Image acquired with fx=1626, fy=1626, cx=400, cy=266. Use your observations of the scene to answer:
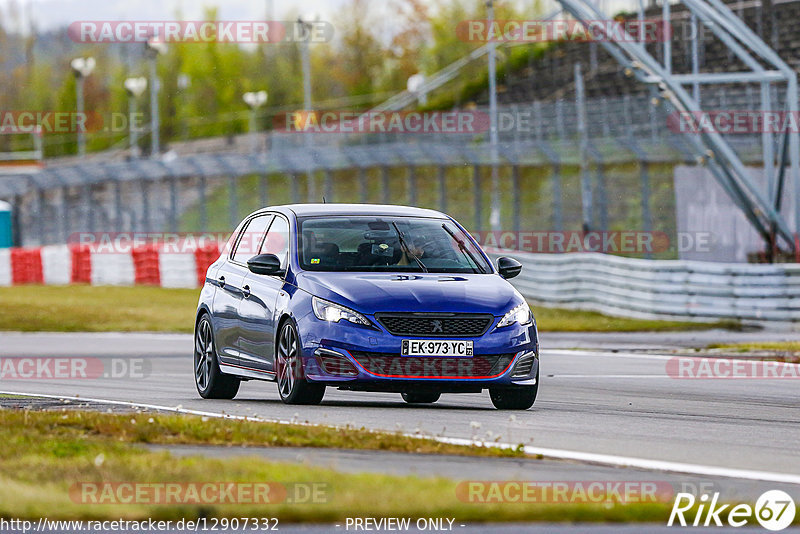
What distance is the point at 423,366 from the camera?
11.0 metres

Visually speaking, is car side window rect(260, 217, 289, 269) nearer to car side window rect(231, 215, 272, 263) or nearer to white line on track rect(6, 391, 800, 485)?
car side window rect(231, 215, 272, 263)

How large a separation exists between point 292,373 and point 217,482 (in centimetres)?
429

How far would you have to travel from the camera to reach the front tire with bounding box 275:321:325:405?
11328mm

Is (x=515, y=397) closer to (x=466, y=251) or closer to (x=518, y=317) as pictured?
(x=518, y=317)

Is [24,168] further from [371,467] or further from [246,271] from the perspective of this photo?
[371,467]

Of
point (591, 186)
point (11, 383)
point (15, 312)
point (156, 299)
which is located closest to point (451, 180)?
point (591, 186)

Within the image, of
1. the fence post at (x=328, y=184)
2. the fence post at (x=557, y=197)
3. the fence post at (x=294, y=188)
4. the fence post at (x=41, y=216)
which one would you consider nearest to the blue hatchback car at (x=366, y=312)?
the fence post at (x=557, y=197)

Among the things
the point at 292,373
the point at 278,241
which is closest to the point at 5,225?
the point at 278,241

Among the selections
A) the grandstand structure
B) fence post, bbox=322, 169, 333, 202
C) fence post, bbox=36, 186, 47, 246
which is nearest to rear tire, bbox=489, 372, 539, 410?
the grandstand structure

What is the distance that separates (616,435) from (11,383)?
6954 millimetres

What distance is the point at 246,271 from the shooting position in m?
12.6

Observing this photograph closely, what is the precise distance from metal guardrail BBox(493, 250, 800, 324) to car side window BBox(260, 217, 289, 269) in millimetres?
13896

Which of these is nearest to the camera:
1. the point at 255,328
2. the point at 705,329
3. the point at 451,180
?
the point at 255,328

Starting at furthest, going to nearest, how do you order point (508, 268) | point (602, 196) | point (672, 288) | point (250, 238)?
point (602, 196) < point (672, 288) < point (250, 238) < point (508, 268)
